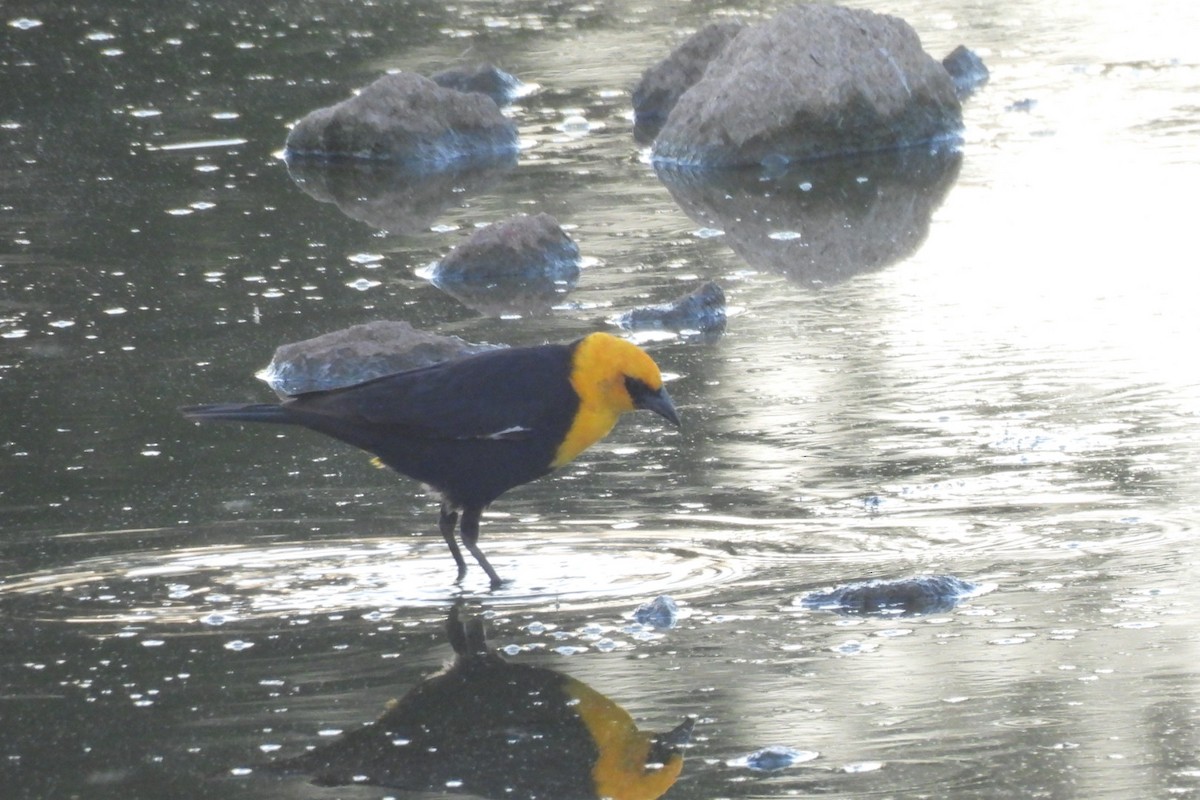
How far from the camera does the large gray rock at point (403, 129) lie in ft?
42.0

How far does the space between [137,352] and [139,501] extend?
6.73 ft

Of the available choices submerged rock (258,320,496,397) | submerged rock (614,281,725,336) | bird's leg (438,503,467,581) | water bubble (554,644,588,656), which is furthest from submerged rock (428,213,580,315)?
water bubble (554,644,588,656)

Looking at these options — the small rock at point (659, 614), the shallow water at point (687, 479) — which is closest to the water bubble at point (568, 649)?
the shallow water at point (687, 479)

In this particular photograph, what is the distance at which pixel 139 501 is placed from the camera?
672cm

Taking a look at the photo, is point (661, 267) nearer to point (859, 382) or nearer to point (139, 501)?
point (859, 382)

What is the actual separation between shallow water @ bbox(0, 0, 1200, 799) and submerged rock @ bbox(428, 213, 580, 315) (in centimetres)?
24

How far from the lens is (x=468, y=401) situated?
20.2ft

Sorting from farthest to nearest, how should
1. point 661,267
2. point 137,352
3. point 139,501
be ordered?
point 661,267
point 137,352
point 139,501

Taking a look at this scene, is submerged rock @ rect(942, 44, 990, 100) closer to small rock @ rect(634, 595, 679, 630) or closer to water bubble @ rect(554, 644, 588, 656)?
small rock @ rect(634, 595, 679, 630)

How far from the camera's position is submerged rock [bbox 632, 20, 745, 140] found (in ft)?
45.6

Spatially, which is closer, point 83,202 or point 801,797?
point 801,797

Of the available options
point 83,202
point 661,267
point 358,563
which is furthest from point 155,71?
point 358,563

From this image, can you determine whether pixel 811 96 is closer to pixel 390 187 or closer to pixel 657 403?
pixel 390 187

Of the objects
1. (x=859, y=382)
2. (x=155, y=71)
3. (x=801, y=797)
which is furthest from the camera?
(x=155, y=71)
